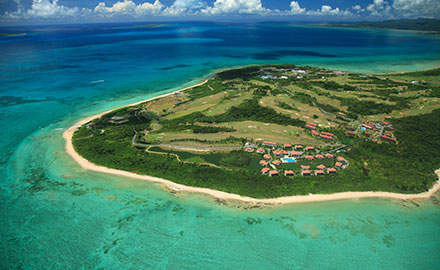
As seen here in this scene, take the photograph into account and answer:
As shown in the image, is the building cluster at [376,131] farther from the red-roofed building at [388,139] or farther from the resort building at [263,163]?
the resort building at [263,163]

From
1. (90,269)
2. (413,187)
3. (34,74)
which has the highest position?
(34,74)

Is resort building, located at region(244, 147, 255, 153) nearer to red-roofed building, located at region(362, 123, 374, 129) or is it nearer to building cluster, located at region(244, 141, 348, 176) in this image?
building cluster, located at region(244, 141, 348, 176)

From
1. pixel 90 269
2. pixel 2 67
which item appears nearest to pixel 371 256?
pixel 90 269

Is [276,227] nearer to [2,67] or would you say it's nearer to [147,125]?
[147,125]

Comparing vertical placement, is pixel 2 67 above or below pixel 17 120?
above

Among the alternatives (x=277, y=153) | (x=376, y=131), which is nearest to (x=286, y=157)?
(x=277, y=153)

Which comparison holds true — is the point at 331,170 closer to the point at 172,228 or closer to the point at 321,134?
the point at 321,134

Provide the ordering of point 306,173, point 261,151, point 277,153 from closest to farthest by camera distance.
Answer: point 306,173 → point 277,153 → point 261,151
